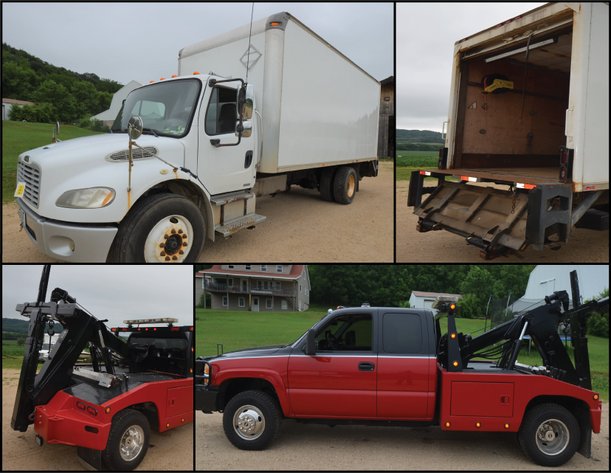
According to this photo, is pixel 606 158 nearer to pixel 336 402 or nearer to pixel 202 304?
pixel 336 402

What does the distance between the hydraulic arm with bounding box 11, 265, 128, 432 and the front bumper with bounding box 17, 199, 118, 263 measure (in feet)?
1.31

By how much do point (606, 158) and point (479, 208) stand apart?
5.44 feet

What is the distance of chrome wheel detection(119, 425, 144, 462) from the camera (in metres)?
4.50

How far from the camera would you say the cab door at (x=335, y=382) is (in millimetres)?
4629

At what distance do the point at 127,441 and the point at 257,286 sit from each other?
15.1 feet

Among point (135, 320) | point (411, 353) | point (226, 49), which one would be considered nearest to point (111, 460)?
A: point (135, 320)

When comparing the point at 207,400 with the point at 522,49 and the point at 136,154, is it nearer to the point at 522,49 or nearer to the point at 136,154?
the point at 136,154

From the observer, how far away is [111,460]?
14.2 ft

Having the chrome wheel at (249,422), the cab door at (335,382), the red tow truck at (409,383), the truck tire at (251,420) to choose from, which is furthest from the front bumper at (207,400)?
the cab door at (335,382)

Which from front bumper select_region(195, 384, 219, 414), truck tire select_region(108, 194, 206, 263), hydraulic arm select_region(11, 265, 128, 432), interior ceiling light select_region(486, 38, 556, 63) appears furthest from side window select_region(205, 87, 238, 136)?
interior ceiling light select_region(486, 38, 556, 63)

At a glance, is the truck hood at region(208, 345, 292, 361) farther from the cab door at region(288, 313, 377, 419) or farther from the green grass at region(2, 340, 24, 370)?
the green grass at region(2, 340, 24, 370)

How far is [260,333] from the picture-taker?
9.25m

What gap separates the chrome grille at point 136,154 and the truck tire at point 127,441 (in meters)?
2.69

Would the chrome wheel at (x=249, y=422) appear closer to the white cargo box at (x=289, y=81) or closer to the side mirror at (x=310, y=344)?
the side mirror at (x=310, y=344)
